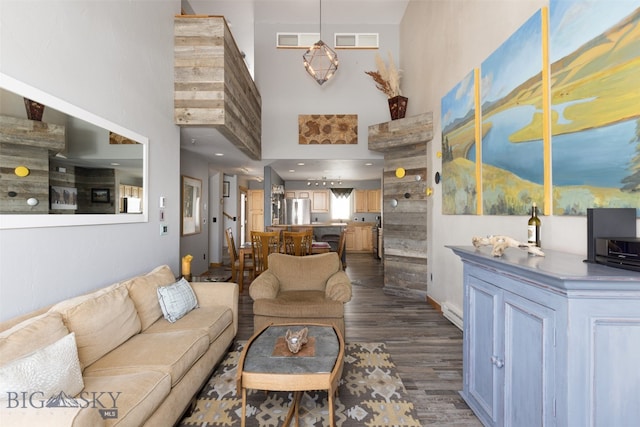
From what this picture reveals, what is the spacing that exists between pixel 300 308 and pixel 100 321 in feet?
5.16

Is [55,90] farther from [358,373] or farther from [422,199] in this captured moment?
[422,199]

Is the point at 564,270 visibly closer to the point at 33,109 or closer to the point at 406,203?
the point at 33,109

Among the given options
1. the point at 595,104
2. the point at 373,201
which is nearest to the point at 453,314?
the point at 595,104

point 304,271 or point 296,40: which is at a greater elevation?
point 296,40

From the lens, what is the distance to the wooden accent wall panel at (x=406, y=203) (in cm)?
456

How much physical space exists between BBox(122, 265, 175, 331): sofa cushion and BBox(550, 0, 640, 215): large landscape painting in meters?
2.99

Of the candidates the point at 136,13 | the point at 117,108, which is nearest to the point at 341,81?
the point at 136,13

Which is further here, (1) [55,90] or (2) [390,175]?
(2) [390,175]

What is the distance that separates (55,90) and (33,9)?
44 centimetres

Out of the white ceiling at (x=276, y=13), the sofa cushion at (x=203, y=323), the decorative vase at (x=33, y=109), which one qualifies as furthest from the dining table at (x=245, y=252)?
the decorative vase at (x=33, y=109)

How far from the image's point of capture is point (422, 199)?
4.59 m

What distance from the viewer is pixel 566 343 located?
1.21 metres

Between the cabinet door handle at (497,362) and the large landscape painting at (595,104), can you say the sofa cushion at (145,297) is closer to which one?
the cabinet door handle at (497,362)

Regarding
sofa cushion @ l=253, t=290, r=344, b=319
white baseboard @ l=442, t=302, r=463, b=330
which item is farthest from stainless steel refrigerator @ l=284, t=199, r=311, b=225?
sofa cushion @ l=253, t=290, r=344, b=319
